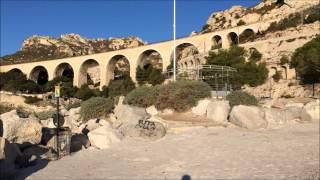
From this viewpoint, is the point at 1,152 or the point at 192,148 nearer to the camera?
the point at 1,152

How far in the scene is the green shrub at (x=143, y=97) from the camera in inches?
748

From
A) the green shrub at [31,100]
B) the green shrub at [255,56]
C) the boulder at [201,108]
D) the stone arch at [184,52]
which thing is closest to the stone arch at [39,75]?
the green shrub at [31,100]

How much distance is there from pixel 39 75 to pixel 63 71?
16.3 feet

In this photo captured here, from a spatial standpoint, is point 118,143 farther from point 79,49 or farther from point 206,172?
point 79,49

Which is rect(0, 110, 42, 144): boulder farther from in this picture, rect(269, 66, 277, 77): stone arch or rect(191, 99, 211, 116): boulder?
rect(269, 66, 277, 77): stone arch

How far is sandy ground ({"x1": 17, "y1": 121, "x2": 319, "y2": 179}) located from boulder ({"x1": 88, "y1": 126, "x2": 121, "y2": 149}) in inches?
9.7

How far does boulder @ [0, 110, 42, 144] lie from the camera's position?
→ 10442 millimetres

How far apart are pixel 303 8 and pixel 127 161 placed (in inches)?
2203

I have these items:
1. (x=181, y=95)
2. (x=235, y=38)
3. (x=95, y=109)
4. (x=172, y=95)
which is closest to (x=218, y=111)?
(x=181, y=95)

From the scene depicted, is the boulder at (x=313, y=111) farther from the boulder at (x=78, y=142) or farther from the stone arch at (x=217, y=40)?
the stone arch at (x=217, y=40)

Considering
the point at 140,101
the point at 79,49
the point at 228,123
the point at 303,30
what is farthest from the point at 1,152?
the point at 79,49

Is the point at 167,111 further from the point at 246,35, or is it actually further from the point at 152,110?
the point at 246,35

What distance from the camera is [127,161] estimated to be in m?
9.80

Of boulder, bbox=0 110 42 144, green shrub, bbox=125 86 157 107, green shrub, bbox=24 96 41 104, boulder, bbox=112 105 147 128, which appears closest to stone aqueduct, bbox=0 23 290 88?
green shrub, bbox=24 96 41 104
